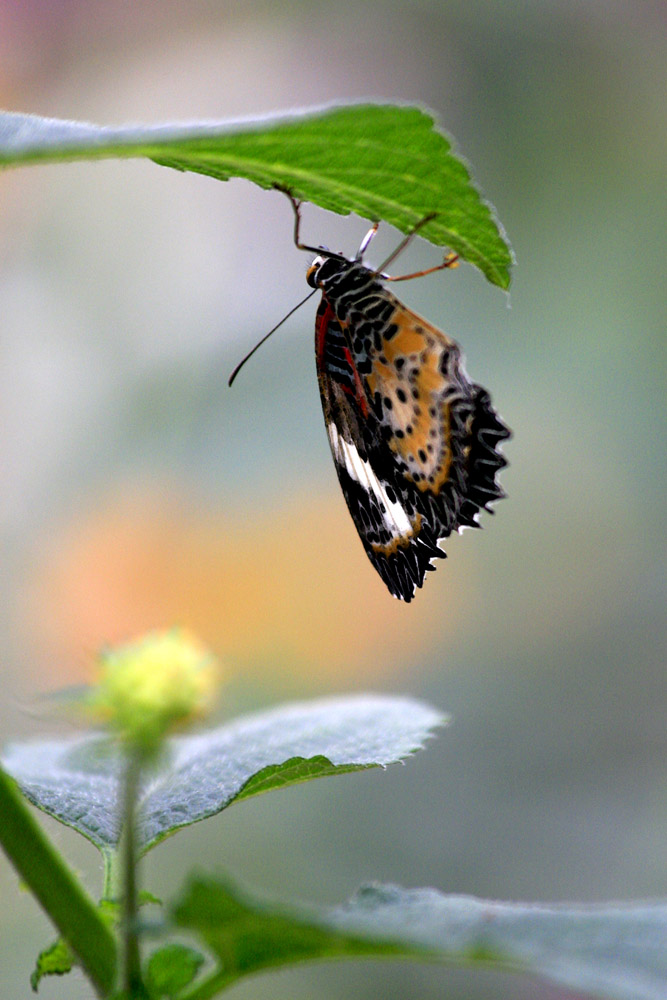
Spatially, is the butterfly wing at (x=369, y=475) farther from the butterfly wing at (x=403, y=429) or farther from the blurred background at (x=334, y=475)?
the blurred background at (x=334, y=475)

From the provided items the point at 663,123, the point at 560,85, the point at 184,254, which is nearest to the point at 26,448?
the point at 184,254

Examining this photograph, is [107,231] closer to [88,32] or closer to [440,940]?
[88,32]

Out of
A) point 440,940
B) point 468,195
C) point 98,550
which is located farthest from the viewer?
point 98,550

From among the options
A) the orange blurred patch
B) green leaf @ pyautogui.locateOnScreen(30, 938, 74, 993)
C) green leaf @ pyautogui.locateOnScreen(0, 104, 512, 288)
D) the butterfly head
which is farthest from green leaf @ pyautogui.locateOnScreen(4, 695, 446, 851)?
the orange blurred patch

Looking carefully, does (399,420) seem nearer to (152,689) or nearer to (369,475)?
(369,475)

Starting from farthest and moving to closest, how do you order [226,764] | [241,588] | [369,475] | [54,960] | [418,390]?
[241,588]
[369,475]
[418,390]
[226,764]
[54,960]

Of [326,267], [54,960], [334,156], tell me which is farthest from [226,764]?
[326,267]

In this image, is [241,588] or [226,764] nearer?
[226,764]
